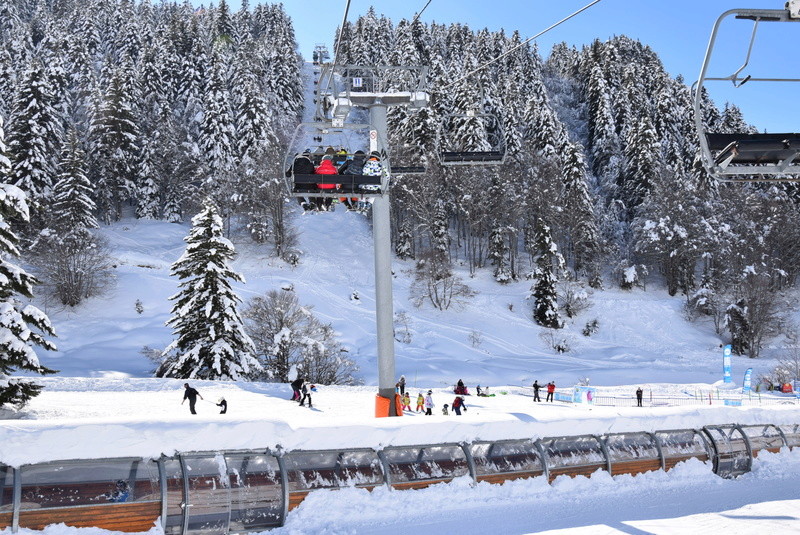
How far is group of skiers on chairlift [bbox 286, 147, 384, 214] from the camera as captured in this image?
41.0 ft

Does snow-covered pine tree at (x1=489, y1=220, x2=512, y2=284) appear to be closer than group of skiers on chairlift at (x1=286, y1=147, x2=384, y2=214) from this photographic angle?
No

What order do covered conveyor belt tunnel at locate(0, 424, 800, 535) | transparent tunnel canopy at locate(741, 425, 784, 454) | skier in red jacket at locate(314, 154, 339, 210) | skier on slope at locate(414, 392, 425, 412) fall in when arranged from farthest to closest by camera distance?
skier on slope at locate(414, 392, 425, 412) → skier in red jacket at locate(314, 154, 339, 210) → transparent tunnel canopy at locate(741, 425, 784, 454) → covered conveyor belt tunnel at locate(0, 424, 800, 535)

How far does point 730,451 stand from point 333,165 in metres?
9.33

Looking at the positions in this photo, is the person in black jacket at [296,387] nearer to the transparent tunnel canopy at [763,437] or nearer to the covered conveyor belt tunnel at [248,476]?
the covered conveyor belt tunnel at [248,476]

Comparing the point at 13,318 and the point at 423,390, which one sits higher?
the point at 13,318

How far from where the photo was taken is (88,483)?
6676 millimetres

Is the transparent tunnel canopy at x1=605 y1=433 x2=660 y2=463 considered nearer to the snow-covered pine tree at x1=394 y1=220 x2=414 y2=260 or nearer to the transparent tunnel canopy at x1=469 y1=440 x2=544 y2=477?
the transparent tunnel canopy at x1=469 y1=440 x2=544 y2=477

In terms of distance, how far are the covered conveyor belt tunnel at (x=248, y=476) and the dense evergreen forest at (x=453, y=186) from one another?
1384 inches

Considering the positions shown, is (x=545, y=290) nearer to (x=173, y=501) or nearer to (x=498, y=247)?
(x=498, y=247)

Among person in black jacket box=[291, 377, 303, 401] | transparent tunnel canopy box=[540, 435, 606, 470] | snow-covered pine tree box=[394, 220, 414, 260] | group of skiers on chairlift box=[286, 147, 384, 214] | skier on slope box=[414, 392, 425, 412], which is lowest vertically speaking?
skier on slope box=[414, 392, 425, 412]

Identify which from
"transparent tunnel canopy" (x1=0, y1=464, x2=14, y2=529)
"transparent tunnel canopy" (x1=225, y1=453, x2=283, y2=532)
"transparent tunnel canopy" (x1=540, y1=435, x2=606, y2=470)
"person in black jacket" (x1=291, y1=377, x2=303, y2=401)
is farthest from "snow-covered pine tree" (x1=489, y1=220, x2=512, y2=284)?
"transparent tunnel canopy" (x1=0, y1=464, x2=14, y2=529)

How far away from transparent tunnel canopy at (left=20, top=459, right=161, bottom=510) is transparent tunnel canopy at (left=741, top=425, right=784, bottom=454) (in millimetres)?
10251

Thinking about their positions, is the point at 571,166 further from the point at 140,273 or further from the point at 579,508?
the point at 579,508

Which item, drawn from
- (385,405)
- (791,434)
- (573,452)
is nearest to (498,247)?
(385,405)
